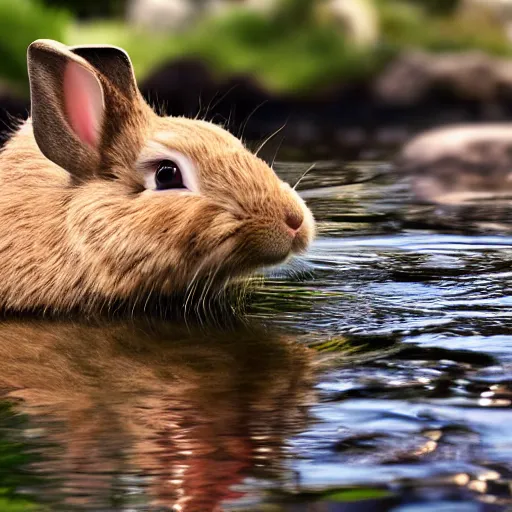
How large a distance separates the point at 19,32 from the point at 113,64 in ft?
30.8

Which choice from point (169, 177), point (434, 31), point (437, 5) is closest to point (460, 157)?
point (169, 177)

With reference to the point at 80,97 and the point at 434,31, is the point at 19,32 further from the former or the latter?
the point at 80,97

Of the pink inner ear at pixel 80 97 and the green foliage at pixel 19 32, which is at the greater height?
the green foliage at pixel 19 32

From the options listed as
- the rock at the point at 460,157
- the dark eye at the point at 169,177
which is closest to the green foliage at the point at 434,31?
the rock at the point at 460,157

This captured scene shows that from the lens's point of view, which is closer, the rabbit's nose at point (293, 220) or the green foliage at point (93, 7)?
the rabbit's nose at point (293, 220)

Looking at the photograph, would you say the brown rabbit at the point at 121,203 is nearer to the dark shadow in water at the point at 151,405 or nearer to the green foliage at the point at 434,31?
the dark shadow in water at the point at 151,405

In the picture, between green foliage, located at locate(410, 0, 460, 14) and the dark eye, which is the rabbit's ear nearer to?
the dark eye

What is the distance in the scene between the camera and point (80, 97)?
499 cm

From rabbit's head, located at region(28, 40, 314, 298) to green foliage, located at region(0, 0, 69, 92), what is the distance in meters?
9.18

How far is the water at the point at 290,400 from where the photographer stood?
264cm

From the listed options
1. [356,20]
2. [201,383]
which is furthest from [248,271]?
[356,20]

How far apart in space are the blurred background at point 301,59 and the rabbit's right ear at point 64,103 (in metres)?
7.57

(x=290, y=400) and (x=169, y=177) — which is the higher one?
(x=169, y=177)

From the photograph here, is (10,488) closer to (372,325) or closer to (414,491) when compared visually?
(414,491)
